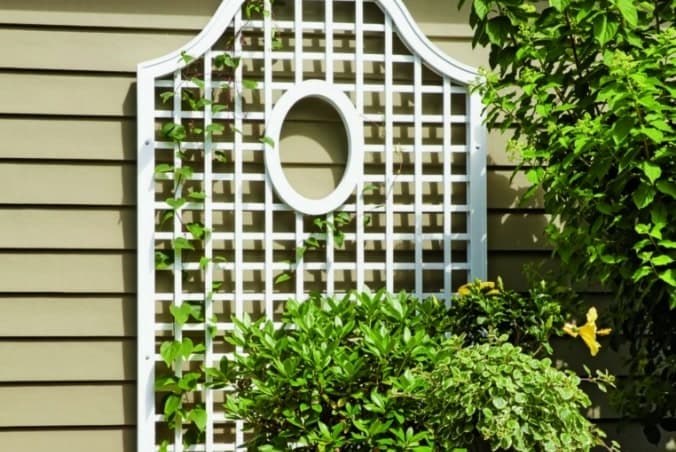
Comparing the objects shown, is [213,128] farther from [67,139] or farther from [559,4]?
[559,4]

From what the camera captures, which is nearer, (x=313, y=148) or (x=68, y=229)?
(x=68, y=229)

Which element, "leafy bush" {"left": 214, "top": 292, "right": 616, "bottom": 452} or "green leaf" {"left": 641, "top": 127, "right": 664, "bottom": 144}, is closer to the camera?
"leafy bush" {"left": 214, "top": 292, "right": 616, "bottom": 452}

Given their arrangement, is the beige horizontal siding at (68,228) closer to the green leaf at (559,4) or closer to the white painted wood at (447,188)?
the white painted wood at (447,188)

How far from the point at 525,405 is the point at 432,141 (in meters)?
1.32

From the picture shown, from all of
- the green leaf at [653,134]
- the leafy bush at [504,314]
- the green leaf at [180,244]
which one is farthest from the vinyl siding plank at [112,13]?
the green leaf at [653,134]

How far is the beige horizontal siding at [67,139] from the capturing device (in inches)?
149

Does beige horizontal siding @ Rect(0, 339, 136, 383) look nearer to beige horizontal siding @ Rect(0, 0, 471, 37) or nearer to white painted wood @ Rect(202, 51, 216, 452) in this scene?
white painted wood @ Rect(202, 51, 216, 452)

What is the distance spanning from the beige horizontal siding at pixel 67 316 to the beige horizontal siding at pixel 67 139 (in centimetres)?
43

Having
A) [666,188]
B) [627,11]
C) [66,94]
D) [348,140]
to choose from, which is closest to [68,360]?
[66,94]

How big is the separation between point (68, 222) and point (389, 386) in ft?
4.13

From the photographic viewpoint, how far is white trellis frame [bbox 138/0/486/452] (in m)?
3.81

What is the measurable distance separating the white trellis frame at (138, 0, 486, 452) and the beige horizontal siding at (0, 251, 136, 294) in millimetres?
103

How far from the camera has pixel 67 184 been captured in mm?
3807

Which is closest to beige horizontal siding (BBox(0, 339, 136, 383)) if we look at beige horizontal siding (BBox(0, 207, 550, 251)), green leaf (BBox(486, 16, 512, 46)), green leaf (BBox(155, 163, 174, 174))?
beige horizontal siding (BBox(0, 207, 550, 251))
